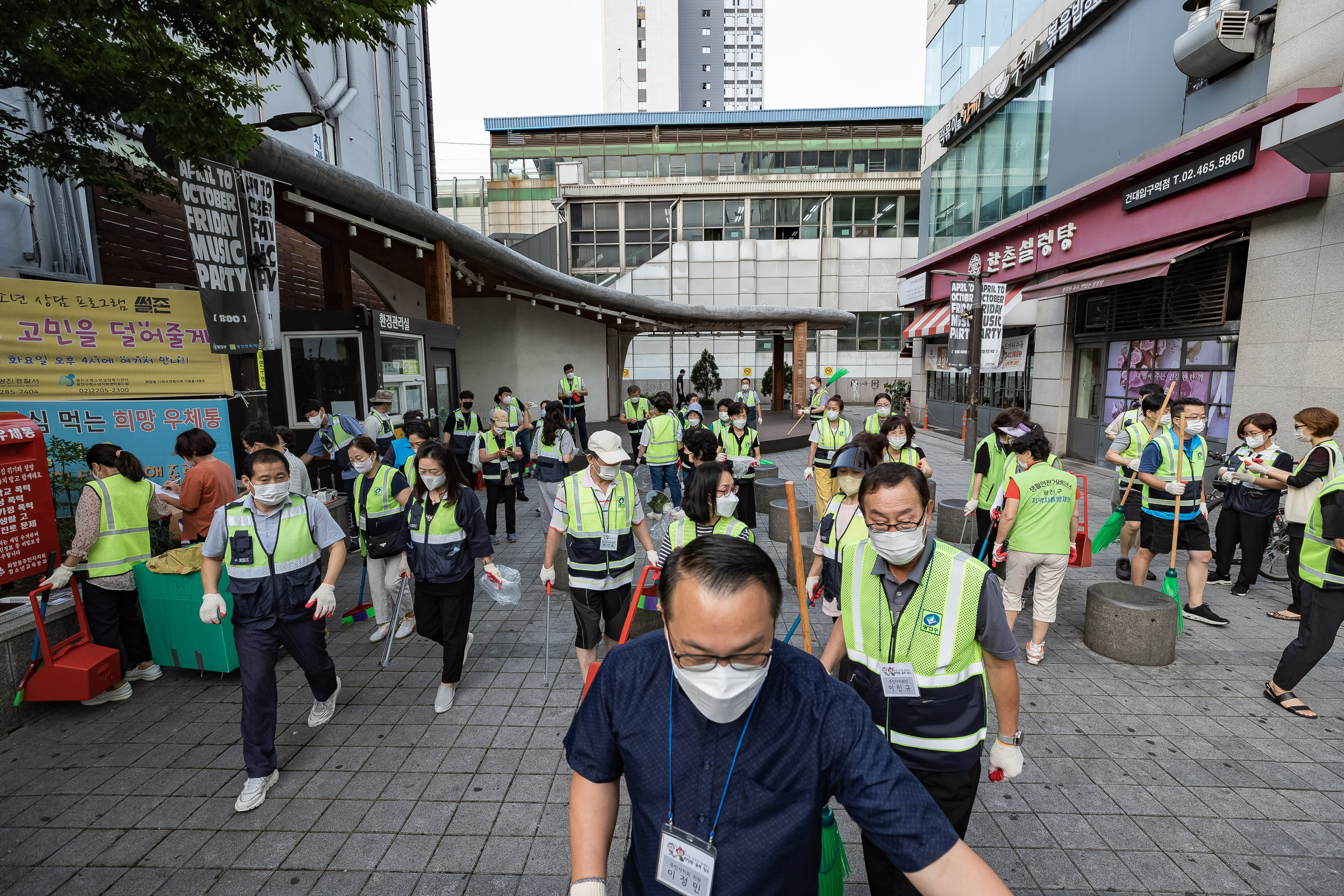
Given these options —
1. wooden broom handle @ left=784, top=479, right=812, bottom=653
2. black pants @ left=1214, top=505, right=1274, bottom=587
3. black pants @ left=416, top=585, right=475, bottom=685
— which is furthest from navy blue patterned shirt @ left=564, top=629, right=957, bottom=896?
black pants @ left=1214, top=505, right=1274, bottom=587

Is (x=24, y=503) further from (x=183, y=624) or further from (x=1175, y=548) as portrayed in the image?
(x=1175, y=548)

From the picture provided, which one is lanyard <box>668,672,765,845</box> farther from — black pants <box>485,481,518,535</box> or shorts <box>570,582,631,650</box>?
black pants <box>485,481,518,535</box>

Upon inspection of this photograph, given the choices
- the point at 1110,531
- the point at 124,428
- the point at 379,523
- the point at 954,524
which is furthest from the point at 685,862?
the point at 124,428

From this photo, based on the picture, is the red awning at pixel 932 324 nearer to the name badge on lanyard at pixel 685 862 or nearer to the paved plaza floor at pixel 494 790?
the paved plaza floor at pixel 494 790

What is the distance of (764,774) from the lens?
4.62 feet

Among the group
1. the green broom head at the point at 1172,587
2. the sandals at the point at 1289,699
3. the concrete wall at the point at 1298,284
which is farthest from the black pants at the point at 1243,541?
the concrete wall at the point at 1298,284

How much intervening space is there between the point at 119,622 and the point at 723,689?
5.54 meters

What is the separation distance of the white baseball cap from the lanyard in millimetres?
2623

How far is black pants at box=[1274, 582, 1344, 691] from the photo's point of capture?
13.1 ft

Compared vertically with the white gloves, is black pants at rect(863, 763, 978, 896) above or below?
below

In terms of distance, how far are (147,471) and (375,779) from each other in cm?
532

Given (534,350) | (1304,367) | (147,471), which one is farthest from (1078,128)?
(147,471)

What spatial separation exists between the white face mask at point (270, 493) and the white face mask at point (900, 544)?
10.9 ft

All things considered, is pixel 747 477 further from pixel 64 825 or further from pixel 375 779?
pixel 64 825
